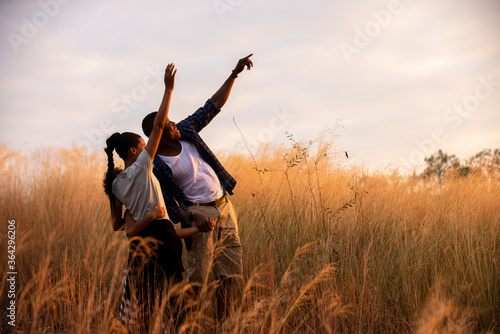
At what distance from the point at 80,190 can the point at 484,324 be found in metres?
5.53

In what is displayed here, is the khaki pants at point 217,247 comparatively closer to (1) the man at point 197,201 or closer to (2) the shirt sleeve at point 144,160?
(1) the man at point 197,201

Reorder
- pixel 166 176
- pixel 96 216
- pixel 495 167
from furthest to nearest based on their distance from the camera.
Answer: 1. pixel 495 167
2. pixel 96 216
3. pixel 166 176

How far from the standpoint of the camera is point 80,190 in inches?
247

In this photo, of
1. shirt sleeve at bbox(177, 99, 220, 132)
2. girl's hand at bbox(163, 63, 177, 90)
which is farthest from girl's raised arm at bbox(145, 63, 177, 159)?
shirt sleeve at bbox(177, 99, 220, 132)

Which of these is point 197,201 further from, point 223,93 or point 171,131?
point 223,93

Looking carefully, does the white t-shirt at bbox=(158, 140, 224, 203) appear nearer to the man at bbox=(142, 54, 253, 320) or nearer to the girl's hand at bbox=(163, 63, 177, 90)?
the man at bbox=(142, 54, 253, 320)

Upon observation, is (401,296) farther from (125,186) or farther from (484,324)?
(125,186)

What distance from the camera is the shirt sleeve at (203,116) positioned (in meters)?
3.61

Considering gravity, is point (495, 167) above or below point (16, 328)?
→ above

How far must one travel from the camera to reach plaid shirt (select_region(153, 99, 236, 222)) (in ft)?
10.8

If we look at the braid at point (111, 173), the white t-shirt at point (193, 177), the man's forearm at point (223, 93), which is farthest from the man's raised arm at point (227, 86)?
the braid at point (111, 173)

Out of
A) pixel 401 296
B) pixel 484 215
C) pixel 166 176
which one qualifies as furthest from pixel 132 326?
pixel 484 215

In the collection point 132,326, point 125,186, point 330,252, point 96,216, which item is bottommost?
point 132,326

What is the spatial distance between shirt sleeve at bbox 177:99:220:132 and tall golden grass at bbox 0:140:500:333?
924 millimetres
